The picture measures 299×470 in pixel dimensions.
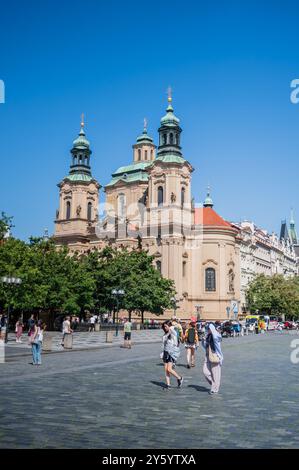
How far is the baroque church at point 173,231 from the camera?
77.4m

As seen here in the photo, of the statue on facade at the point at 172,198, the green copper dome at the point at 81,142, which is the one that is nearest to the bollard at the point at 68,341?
the statue on facade at the point at 172,198

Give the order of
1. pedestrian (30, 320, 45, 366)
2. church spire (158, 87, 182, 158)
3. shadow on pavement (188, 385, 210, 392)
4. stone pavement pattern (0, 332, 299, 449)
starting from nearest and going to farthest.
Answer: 1. stone pavement pattern (0, 332, 299, 449)
2. shadow on pavement (188, 385, 210, 392)
3. pedestrian (30, 320, 45, 366)
4. church spire (158, 87, 182, 158)

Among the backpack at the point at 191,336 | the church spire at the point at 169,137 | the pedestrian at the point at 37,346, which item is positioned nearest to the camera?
the backpack at the point at 191,336

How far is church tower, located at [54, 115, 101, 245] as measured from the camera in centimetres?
8831

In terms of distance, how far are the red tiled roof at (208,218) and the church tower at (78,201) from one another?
17.5 m

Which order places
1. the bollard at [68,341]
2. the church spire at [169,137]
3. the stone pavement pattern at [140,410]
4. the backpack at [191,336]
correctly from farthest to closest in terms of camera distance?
the church spire at [169,137] < the bollard at [68,341] < the backpack at [191,336] < the stone pavement pattern at [140,410]

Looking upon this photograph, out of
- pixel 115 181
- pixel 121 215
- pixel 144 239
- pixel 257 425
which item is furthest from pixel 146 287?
pixel 257 425

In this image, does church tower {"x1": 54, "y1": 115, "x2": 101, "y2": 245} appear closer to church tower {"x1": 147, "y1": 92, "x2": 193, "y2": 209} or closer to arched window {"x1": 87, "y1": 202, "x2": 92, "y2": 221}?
arched window {"x1": 87, "y1": 202, "x2": 92, "y2": 221}

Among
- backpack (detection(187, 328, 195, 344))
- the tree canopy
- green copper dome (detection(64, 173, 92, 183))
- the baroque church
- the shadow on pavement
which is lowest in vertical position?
the shadow on pavement

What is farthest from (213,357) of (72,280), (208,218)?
(208,218)

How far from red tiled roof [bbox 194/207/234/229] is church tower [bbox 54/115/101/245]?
17.5 m

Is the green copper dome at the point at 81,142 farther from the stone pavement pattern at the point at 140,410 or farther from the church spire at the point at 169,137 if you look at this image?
the stone pavement pattern at the point at 140,410

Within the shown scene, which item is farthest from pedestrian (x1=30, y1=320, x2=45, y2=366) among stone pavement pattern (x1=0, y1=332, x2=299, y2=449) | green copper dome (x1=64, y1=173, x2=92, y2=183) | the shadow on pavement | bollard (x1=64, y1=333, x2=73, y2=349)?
green copper dome (x1=64, y1=173, x2=92, y2=183)
